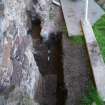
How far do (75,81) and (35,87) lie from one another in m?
0.42

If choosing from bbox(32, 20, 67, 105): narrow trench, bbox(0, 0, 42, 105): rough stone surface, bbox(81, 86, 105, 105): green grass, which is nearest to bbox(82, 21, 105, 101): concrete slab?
bbox(81, 86, 105, 105): green grass

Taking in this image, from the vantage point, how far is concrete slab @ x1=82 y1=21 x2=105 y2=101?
3723 millimetres

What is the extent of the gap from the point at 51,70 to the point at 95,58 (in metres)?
0.58

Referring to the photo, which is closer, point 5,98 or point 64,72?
point 5,98

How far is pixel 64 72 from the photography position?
3.95 meters

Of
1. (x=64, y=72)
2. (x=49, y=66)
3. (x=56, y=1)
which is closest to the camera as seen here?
(x=64, y=72)

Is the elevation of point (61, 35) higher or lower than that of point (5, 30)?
lower

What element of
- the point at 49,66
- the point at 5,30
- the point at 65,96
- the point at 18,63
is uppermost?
the point at 5,30

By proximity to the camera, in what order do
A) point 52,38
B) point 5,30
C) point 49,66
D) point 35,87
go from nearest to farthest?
point 5,30 → point 35,87 → point 49,66 → point 52,38

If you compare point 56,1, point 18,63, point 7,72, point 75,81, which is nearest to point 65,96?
point 75,81

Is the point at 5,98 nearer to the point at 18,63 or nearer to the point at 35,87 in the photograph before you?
the point at 18,63

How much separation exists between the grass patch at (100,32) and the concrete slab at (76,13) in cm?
8

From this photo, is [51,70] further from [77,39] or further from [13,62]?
[13,62]

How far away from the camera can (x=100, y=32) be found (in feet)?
15.6
